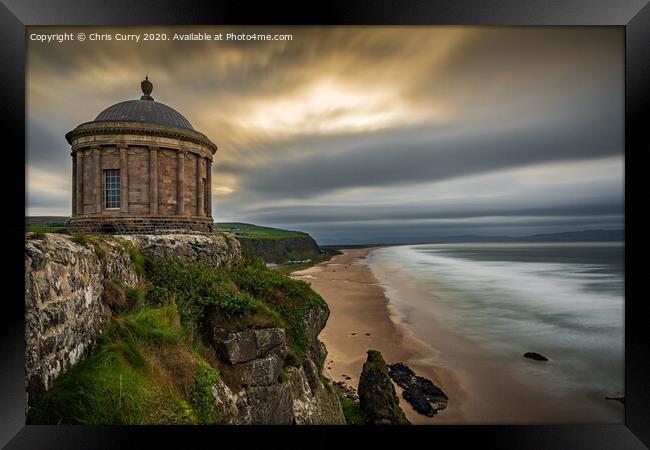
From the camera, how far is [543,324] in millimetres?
12648

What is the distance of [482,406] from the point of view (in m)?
6.76

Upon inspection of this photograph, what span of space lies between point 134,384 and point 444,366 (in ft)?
32.6

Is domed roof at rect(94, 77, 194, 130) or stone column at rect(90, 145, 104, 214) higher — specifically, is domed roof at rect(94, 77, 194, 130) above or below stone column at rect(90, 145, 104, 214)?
above

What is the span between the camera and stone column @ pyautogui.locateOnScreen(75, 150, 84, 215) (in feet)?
19.7

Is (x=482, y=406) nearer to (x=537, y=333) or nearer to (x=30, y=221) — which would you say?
(x=537, y=333)

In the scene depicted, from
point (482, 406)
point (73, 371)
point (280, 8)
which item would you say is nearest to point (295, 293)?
point (73, 371)

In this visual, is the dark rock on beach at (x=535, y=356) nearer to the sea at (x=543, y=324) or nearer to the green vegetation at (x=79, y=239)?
the sea at (x=543, y=324)

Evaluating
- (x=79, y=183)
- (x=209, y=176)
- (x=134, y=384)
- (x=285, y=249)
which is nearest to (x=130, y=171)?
(x=79, y=183)

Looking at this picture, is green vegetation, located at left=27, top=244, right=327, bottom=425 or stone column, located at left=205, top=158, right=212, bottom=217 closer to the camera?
green vegetation, located at left=27, top=244, right=327, bottom=425

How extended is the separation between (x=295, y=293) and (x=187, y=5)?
15.9 ft

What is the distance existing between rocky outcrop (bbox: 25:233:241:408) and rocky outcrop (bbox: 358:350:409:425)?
5631mm

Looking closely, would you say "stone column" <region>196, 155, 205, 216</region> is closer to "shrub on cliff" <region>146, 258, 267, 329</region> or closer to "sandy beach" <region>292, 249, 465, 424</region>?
"shrub on cliff" <region>146, 258, 267, 329</region>

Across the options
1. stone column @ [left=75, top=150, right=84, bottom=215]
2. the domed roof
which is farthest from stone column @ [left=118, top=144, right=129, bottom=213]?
stone column @ [left=75, top=150, right=84, bottom=215]

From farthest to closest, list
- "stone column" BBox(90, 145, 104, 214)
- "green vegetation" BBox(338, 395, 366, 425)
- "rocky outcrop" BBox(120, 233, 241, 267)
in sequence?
"green vegetation" BBox(338, 395, 366, 425)
"stone column" BBox(90, 145, 104, 214)
"rocky outcrop" BBox(120, 233, 241, 267)
